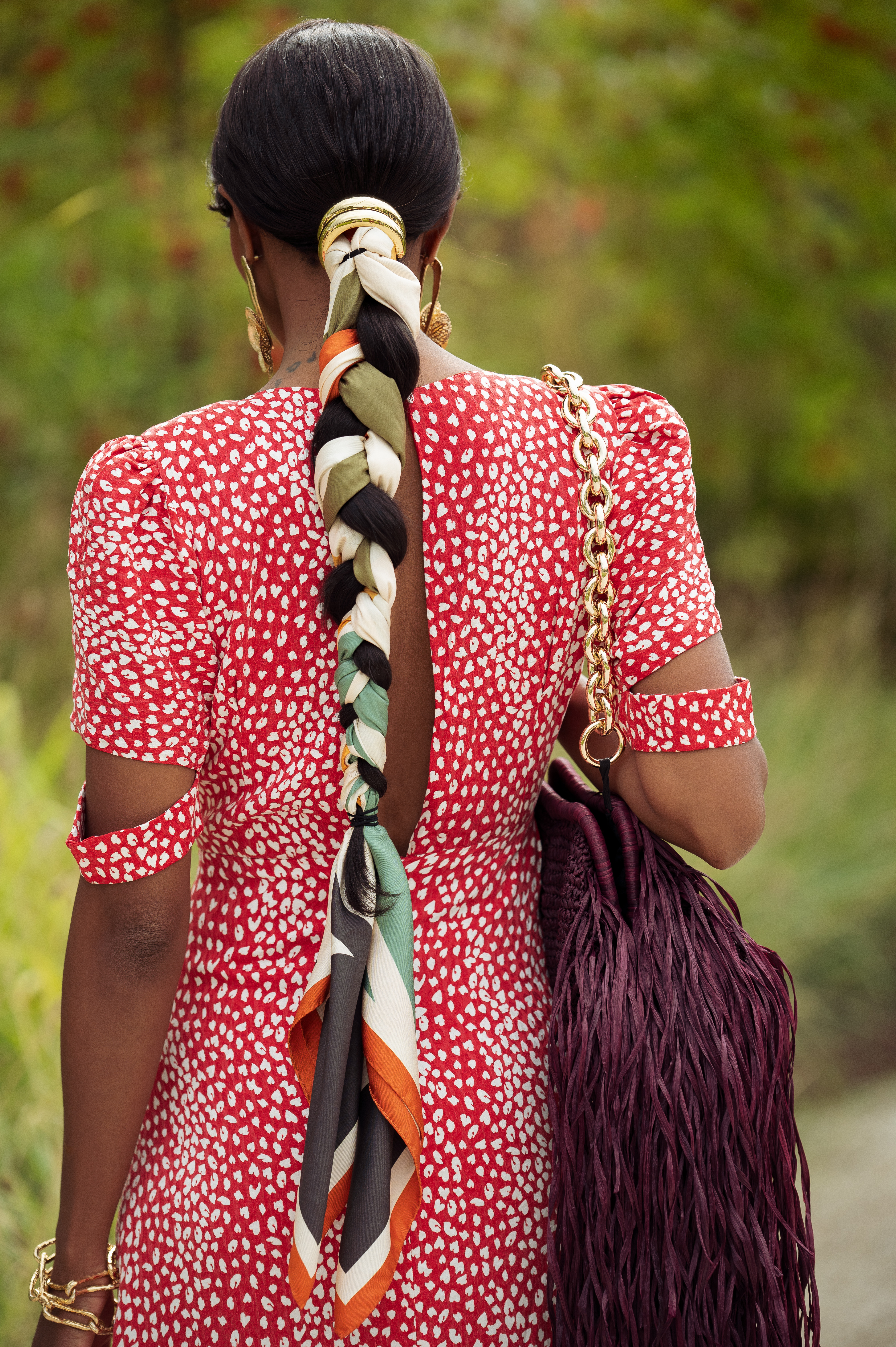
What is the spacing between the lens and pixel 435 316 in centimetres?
144

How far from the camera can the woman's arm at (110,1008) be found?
1.24m

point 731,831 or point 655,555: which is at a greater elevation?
point 655,555

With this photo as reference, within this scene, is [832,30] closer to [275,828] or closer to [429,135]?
[429,135]

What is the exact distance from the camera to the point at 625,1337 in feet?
4.02

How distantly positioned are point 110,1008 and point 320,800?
329mm

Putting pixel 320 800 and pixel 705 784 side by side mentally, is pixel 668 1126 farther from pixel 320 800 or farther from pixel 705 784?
pixel 320 800

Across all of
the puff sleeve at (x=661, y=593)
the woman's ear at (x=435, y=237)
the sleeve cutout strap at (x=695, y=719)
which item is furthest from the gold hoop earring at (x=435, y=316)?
the sleeve cutout strap at (x=695, y=719)

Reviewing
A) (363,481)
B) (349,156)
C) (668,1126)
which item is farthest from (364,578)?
(668,1126)

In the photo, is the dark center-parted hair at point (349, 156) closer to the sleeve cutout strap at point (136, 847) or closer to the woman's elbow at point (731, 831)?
the sleeve cutout strap at point (136, 847)

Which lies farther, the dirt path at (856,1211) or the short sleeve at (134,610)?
the dirt path at (856,1211)

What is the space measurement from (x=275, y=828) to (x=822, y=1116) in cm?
328

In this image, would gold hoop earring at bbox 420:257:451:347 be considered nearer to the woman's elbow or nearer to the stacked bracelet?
the woman's elbow

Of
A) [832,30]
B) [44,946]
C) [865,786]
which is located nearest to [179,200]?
[832,30]

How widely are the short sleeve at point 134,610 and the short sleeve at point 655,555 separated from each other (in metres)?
0.48
